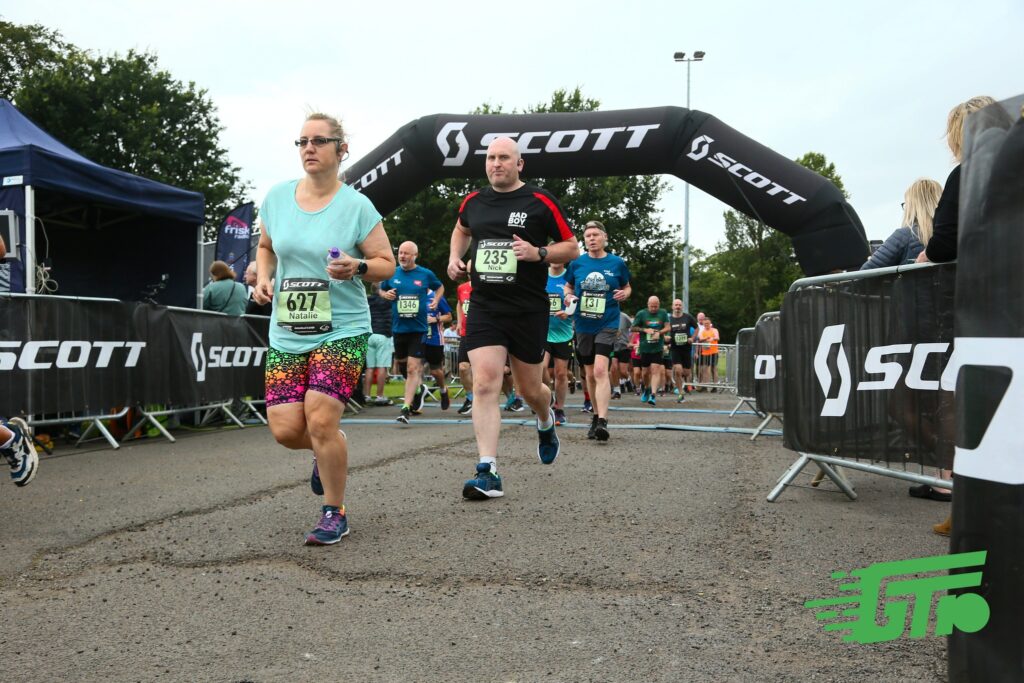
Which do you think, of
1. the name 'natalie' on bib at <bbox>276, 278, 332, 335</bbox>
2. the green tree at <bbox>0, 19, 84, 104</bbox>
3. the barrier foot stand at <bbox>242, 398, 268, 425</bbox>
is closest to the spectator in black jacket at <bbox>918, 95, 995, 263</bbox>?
the name 'natalie' on bib at <bbox>276, 278, 332, 335</bbox>

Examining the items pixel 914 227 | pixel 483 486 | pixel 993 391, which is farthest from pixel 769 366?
pixel 993 391

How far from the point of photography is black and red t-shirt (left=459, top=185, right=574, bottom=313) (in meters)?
5.23

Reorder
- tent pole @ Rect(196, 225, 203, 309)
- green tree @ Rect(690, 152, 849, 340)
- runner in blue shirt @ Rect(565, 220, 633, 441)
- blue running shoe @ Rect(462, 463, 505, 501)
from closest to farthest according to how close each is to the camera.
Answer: blue running shoe @ Rect(462, 463, 505, 501) → runner in blue shirt @ Rect(565, 220, 633, 441) → tent pole @ Rect(196, 225, 203, 309) → green tree @ Rect(690, 152, 849, 340)

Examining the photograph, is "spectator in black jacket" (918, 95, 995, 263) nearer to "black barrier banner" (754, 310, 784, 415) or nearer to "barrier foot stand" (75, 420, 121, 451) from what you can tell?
"black barrier banner" (754, 310, 784, 415)

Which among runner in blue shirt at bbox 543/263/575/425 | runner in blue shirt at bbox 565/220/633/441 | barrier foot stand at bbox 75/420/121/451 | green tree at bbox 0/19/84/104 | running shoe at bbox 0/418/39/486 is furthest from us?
green tree at bbox 0/19/84/104

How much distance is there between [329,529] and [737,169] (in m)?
7.49

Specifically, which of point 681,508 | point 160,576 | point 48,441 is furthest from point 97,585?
point 48,441

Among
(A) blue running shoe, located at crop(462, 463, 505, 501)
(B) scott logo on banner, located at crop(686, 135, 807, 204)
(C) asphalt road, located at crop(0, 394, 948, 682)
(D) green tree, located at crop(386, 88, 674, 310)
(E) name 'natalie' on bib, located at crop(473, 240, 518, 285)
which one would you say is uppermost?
(D) green tree, located at crop(386, 88, 674, 310)

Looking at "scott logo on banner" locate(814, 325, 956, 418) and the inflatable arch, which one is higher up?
the inflatable arch

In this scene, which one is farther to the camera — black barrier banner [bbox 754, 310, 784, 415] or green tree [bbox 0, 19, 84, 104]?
green tree [bbox 0, 19, 84, 104]

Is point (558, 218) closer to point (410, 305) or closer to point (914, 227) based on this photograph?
point (914, 227)

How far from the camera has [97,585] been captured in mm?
3238

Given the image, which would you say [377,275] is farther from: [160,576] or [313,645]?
[313,645]

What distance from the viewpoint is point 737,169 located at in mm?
9820
